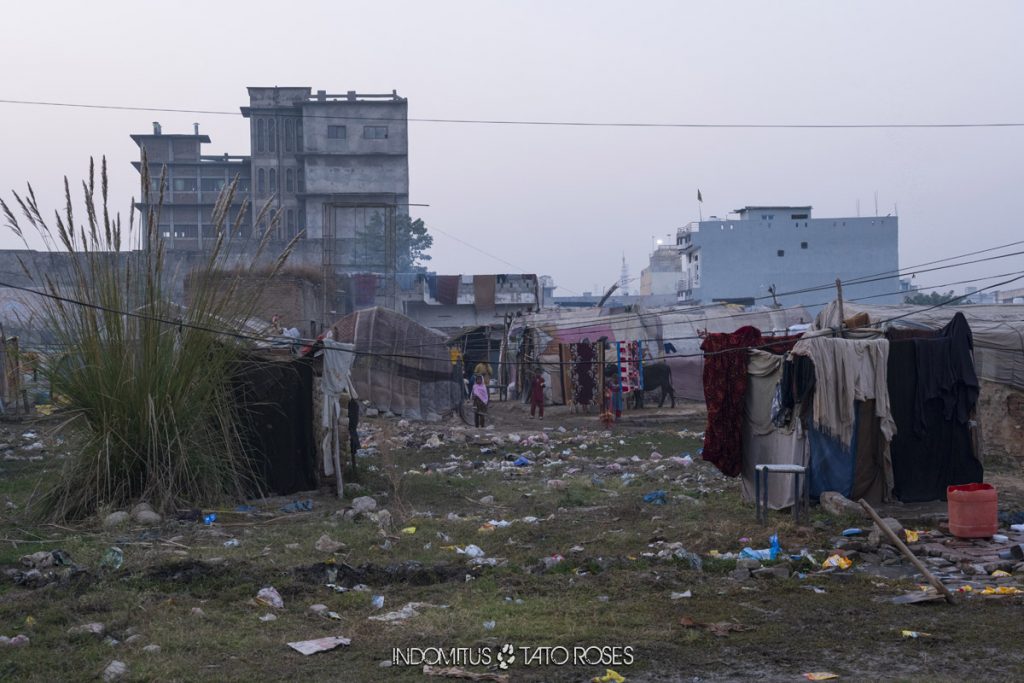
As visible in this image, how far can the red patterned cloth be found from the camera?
926 cm

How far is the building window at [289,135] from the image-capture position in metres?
46.5

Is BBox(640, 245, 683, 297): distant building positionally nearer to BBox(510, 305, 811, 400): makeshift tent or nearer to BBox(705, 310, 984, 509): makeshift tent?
BBox(510, 305, 811, 400): makeshift tent

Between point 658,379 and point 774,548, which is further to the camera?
point 658,379

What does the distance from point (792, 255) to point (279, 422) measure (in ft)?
119

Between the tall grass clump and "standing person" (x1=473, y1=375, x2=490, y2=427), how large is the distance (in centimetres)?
1071

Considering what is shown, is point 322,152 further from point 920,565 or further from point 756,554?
point 920,565

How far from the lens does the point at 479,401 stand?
62.7 ft

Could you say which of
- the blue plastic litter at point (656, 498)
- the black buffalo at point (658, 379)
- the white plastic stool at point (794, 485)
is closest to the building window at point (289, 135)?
the black buffalo at point (658, 379)

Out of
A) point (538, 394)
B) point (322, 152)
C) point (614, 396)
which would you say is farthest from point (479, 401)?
point (322, 152)

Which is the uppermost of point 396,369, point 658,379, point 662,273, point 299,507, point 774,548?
point 662,273

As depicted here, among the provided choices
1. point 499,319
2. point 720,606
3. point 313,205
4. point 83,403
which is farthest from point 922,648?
point 313,205

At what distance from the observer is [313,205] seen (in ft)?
153

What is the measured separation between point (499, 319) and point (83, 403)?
30.8m

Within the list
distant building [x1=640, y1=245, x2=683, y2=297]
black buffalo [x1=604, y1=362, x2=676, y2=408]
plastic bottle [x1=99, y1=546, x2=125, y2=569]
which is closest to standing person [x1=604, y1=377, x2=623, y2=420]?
black buffalo [x1=604, y1=362, x2=676, y2=408]
